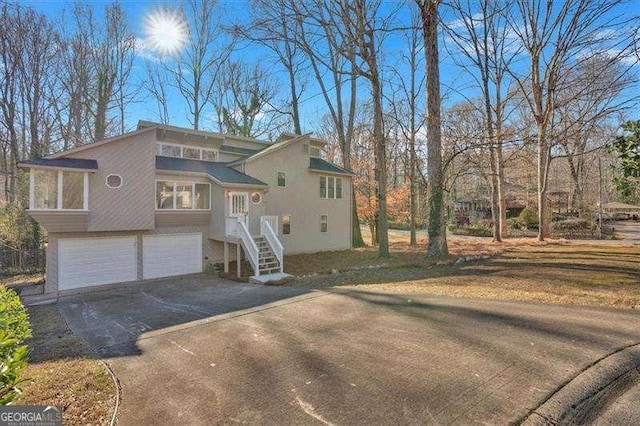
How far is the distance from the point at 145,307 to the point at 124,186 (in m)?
6.09

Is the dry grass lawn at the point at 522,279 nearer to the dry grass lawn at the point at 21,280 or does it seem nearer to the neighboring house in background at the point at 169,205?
the neighboring house in background at the point at 169,205

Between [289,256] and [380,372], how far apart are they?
14241 millimetres

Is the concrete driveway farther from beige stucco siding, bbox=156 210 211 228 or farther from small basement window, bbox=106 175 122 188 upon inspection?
beige stucco siding, bbox=156 210 211 228

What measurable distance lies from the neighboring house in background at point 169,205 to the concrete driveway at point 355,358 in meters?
6.09

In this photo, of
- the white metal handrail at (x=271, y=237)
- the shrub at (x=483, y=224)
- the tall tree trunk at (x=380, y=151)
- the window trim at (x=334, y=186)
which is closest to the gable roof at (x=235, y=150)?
the window trim at (x=334, y=186)

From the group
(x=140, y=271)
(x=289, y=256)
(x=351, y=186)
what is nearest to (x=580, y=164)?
(x=351, y=186)

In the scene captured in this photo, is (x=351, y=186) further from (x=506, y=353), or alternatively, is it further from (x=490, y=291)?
(x=506, y=353)

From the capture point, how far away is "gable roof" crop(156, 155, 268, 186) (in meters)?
14.5

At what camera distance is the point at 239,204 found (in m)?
15.2

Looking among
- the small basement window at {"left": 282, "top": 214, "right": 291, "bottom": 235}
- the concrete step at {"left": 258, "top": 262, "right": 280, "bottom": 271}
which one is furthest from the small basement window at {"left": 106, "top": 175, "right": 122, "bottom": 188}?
the small basement window at {"left": 282, "top": 214, "right": 291, "bottom": 235}

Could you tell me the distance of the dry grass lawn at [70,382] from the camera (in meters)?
3.37

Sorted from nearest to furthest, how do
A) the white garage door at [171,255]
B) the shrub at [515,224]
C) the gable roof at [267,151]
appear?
the white garage door at [171,255]
the gable roof at [267,151]
the shrub at [515,224]

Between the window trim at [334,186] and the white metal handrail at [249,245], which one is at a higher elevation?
the window trim at [334,186]

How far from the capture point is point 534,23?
724 inches
